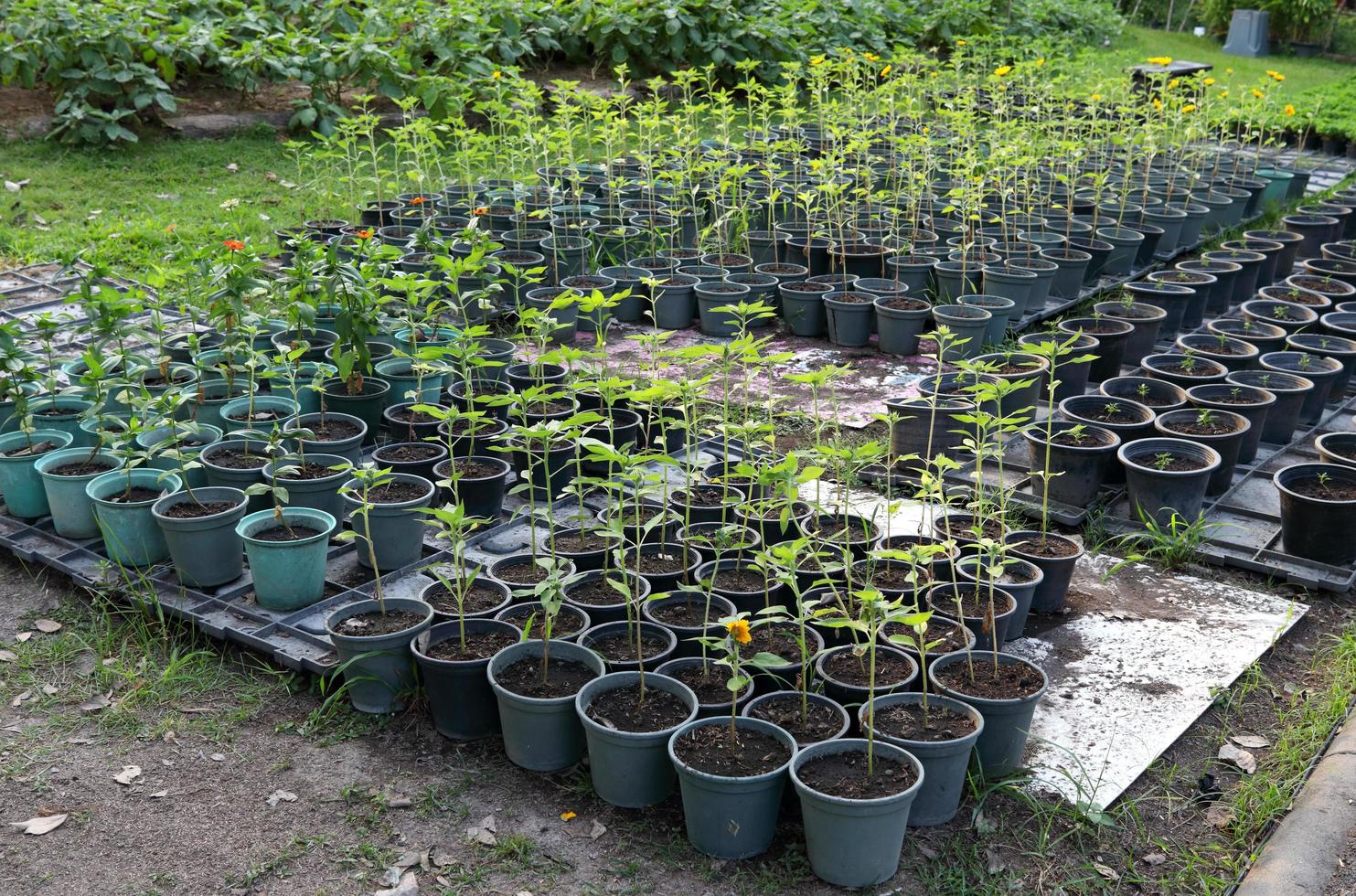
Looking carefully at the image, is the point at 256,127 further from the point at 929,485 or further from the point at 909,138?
the point at 929,485

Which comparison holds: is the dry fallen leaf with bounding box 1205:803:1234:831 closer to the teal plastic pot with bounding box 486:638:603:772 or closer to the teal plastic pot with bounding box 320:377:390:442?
the teal plastic pot with bounding box 486:638:603:772

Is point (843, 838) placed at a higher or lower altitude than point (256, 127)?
lower

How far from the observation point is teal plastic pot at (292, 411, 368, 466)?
15.1 feet

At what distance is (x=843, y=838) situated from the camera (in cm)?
288

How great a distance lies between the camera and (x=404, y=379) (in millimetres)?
5477

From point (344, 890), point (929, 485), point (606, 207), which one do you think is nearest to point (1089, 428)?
point (929, 485)

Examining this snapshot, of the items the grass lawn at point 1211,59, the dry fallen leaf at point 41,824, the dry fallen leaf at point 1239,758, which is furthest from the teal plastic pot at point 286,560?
the grass lawn at point 1211,59

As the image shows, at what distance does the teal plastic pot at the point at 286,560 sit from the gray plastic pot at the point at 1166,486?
2.99 metres

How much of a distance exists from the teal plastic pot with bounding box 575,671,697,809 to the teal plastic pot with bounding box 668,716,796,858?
0.23 ft

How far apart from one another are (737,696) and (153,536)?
220 cm

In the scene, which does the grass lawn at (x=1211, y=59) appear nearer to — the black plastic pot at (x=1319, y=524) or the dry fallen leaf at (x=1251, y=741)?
the black plastic pot at (x=1319, y=524)

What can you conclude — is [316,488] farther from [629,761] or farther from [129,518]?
[629,761]

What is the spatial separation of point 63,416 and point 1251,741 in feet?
14.7

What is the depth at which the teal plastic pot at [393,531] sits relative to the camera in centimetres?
411
